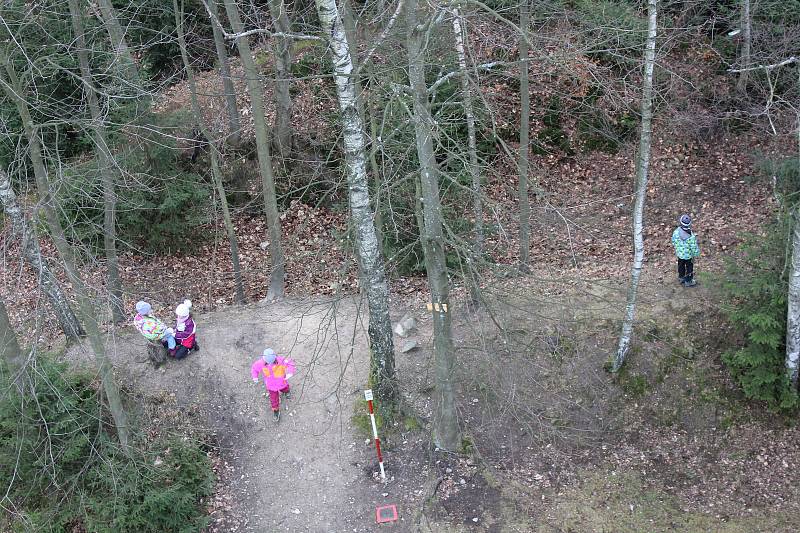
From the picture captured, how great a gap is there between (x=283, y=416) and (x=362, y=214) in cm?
405

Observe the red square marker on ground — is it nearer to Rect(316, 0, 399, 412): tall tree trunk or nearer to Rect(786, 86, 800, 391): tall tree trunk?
Rect(316, 0, 399, 412): tall tree trunk

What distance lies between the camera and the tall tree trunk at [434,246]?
777cm

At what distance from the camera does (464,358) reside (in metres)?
12.1

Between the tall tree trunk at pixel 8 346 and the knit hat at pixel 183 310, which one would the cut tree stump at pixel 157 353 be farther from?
the tall tree trunk at pixel 8 346

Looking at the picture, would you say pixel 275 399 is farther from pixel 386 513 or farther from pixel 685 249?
pixel 685 249

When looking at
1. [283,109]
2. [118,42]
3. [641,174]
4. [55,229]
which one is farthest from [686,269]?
[118,42]

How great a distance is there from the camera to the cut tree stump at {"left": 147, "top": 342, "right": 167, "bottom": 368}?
469 inches

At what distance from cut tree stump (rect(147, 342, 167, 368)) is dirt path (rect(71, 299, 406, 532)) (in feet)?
0.46

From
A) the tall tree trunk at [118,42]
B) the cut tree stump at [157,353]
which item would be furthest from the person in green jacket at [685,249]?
the tall tree trunk at [118,42]

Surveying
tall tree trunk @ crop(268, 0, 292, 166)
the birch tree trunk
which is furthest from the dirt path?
the birch tree trunk

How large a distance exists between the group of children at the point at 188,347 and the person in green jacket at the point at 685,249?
7617 millimetres

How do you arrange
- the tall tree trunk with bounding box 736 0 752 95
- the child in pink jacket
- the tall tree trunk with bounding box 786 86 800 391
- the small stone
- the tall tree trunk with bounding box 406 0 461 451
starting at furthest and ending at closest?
1. the tall tree trunk with bounding box 736 0 752 95
2. the small stone
3. the child in pink jacket
4. the tall tree trunk with bounding box 786 86 800 391
5. the tall tree trunk with bounding box 406 0 461 451

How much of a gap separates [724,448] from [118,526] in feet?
31.5

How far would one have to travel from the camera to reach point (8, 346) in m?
10.4
